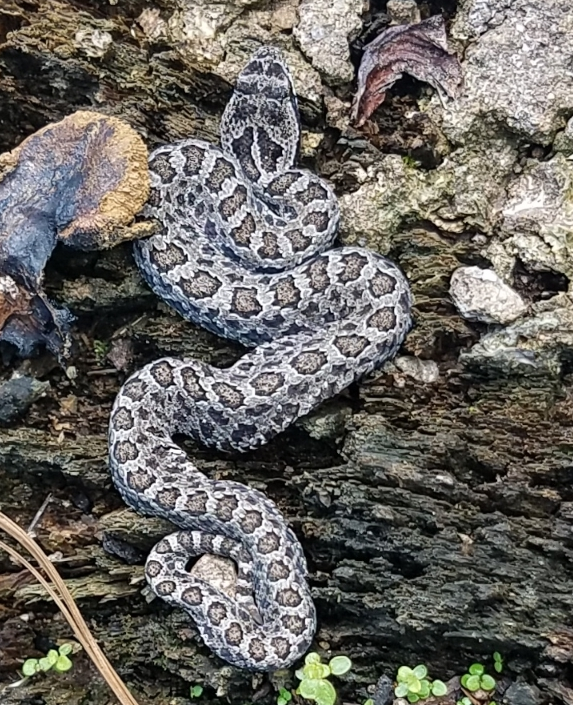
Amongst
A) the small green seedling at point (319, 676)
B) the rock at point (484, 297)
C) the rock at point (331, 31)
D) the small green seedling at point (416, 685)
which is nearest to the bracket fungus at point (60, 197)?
the rock at point (331, 31)

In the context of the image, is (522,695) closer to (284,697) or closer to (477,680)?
(477,680)

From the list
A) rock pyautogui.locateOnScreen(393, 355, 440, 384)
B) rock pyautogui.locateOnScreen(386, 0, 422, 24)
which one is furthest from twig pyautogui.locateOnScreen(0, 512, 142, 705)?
rock pyautogui.locateOnScreen(386, 0, 422, 24)

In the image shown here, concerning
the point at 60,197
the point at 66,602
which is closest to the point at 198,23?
the point at 60,197

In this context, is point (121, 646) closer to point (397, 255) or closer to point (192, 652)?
point (192, 652)

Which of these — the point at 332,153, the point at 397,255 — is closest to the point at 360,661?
the point at 397,255

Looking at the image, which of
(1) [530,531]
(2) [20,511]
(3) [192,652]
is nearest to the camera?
(1) [530,531]

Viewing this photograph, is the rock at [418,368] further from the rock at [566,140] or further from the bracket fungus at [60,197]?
the bracket fungus at [60,197]
